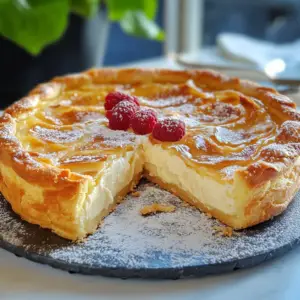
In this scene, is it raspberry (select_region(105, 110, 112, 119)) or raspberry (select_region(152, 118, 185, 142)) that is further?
raspberry (select_region(105, 110, 112, 119))

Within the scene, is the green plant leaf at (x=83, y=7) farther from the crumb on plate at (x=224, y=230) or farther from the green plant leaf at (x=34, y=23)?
the crumb on plate at (x=224, y=230)

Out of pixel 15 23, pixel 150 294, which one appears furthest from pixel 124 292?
pixel 15 23

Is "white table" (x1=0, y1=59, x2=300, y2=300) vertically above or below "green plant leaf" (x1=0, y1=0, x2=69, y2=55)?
below

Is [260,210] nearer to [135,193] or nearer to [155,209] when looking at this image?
[155,209]

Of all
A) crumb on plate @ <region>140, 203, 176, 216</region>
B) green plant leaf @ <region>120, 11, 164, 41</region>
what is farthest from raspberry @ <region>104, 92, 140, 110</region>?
green plant leaf @ <region>120, 11, 164, 41</region>

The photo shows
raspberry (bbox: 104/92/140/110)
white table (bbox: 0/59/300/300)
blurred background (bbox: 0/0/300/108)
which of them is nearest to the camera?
white table (bbox: 0/59/300/300)

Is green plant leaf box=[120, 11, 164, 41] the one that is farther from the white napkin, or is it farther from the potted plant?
the white napkin

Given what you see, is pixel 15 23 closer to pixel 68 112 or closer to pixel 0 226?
pixel 68 112
